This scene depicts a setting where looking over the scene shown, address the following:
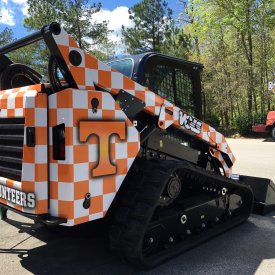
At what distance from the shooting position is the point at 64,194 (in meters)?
3.00

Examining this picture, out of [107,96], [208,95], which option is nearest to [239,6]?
[208,95]

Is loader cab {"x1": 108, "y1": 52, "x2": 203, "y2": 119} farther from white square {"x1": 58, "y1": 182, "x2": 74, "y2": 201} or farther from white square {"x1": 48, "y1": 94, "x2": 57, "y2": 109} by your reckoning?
white square {"x1": 58, "y1": 182, "x2": 74, "y2": 201}

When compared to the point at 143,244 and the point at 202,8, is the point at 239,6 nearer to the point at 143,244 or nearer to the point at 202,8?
the point at 202,8

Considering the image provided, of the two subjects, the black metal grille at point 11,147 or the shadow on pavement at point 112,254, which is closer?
the black metal grille at point 11,147

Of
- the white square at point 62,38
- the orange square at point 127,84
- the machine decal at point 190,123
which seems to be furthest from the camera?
the machine decal at point 190,123

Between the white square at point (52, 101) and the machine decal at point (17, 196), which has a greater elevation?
the white square at point (52, 101)

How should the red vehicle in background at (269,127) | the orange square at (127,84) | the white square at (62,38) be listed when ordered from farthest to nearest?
1. the red vehicle in background at (269,127)
2. the orange square at (127,84)
3. the white square at (62,38)

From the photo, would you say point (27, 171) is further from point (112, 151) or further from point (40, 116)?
point (112, 151)

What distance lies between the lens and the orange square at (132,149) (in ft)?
11.0

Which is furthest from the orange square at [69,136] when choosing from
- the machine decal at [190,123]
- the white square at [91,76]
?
the machine decal at [190,123]

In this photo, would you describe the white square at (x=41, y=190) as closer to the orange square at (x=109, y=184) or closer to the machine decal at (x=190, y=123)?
the orange square at (x=109, y=184)

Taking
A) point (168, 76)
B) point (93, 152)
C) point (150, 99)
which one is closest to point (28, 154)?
point (93, 152)

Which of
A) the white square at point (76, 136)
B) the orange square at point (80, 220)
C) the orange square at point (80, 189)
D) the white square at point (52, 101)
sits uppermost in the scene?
the white square at point (52, 101)

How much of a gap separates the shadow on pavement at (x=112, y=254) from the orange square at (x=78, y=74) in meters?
1.24
